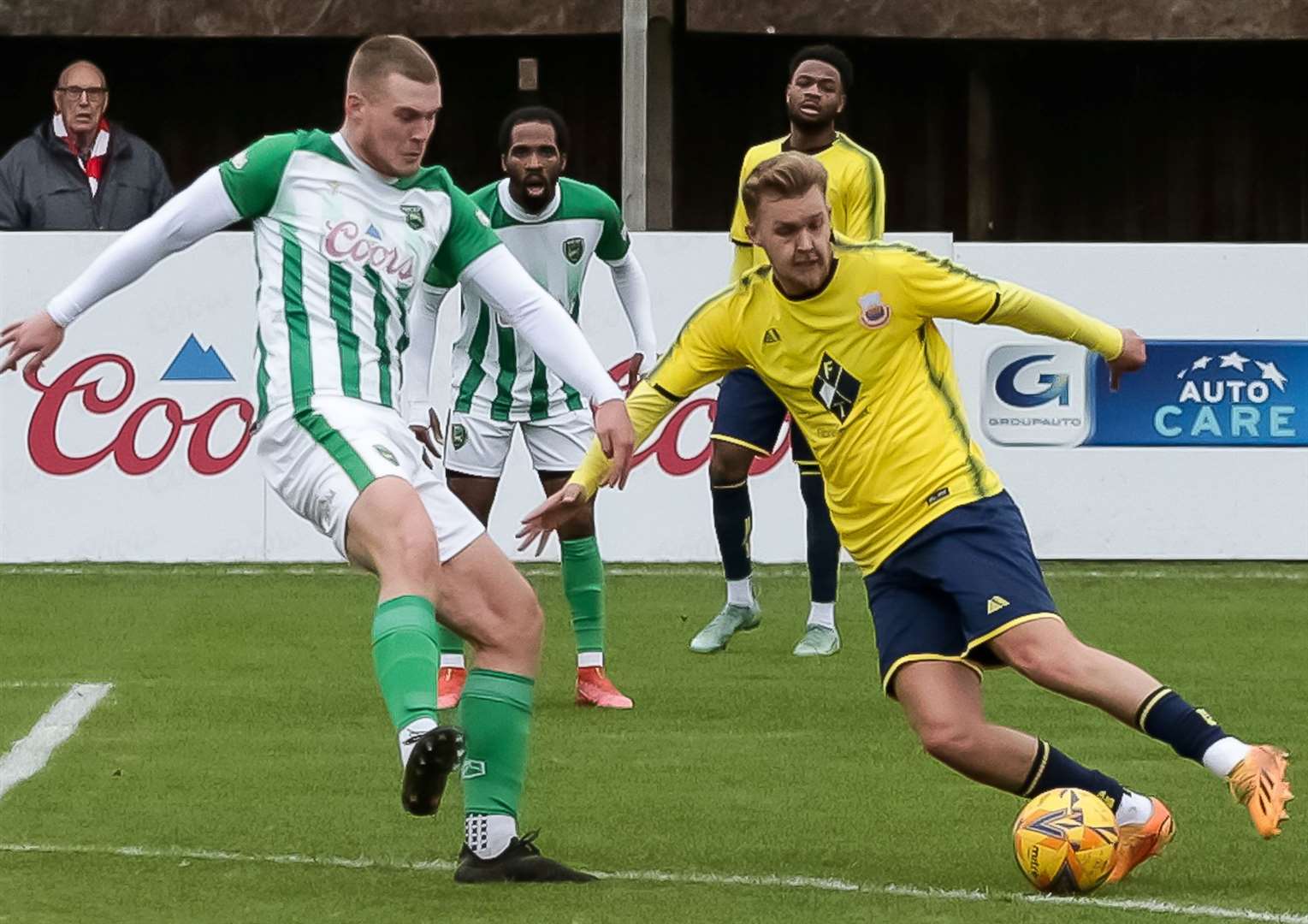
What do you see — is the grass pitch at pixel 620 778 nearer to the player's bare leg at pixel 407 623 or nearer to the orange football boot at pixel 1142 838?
the orange football boot at pixel 1142 838

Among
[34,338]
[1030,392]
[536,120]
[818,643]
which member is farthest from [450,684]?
[1030,392]

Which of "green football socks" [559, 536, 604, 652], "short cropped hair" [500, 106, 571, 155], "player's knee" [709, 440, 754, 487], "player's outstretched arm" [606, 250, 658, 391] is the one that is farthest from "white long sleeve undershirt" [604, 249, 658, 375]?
"player's knee" [709, 440, 754, 487]

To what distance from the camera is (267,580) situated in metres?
12.6

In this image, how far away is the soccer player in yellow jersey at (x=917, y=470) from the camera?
591 centimetres

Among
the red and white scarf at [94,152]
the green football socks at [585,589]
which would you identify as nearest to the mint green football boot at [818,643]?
the green football socks at [585,589]

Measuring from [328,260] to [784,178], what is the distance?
3.44ft

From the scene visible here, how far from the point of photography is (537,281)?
930 centimetres

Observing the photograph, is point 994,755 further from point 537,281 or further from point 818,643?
point 818,643

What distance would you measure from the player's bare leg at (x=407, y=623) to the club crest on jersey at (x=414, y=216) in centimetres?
67

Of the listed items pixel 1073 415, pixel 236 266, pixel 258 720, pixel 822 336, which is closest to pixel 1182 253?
pixel 1073 415

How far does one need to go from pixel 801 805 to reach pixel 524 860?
126 centimetres

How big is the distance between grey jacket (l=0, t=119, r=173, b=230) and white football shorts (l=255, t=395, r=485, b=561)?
7.99 m

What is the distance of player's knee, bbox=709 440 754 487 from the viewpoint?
33.8ft

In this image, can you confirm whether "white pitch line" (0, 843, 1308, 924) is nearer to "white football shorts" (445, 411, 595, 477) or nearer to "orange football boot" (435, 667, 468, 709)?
"orange football boot" (435, 667, 468, 709)
